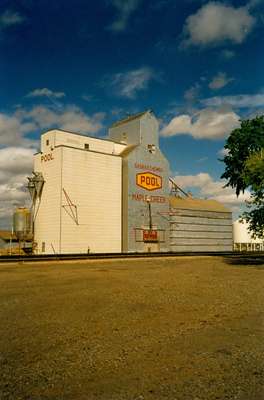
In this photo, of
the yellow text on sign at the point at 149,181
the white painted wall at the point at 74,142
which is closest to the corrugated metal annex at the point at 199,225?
the yellow text on sign at the point at 149,181

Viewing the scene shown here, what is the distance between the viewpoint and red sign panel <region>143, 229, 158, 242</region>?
178 ft

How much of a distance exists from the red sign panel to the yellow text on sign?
240 inches

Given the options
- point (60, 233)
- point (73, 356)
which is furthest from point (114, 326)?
point (60, 233)

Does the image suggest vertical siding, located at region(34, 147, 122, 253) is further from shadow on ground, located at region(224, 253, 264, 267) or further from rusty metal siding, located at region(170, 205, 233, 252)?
shadow on ground, located at region(224, 253, 264, 267)

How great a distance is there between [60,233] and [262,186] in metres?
26.2

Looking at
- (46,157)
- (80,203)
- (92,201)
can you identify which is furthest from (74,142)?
(80,203)

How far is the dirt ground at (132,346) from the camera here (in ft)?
17.1

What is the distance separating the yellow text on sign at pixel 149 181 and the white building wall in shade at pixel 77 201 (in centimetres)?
315

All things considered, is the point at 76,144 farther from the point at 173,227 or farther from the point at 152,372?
the point at 152,372

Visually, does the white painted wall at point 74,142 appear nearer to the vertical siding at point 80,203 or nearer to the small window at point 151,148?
the vertical siding at point 80,203

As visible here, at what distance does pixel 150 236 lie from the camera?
5478cm

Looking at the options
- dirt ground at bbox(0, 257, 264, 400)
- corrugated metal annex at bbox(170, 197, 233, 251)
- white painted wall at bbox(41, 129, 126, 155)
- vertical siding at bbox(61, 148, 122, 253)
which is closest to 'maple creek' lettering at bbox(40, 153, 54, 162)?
white painted wall at bbox(41, 129, 126, 155)

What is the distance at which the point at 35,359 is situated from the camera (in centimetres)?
654

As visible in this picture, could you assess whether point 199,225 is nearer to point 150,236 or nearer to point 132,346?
point 150,236
